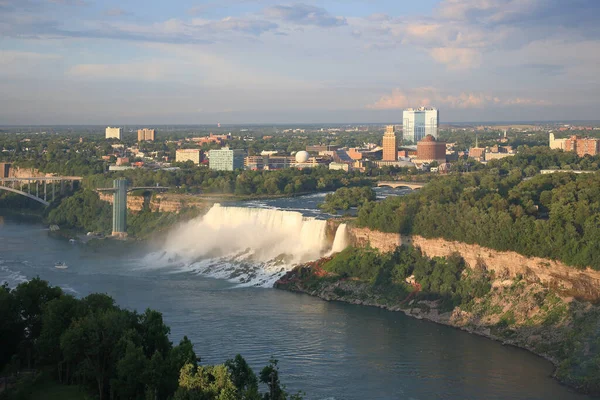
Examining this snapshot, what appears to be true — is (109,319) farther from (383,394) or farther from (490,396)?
(490,396)

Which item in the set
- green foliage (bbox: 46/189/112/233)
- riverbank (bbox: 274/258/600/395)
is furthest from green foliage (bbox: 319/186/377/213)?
green foliage (bbox: 46/189/112/233)

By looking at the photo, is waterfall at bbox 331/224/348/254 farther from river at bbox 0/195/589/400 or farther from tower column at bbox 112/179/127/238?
tower column at bbox 112/179/127/238

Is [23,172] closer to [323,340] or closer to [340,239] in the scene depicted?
[340,239]

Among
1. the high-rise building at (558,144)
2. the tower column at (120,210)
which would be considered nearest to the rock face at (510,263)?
the tower column at (120,210)

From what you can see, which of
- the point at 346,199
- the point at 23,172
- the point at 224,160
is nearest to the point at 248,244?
the point at 346,199

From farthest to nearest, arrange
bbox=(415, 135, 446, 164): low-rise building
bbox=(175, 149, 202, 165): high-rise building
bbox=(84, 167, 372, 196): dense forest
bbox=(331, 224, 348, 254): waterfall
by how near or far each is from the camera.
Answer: bbox=(415, 135, 446, 164): low-rise building
bbox=(175, 149, 202, 165): high-rise building
bbox=(84, 167, 372, 196): dense forest
bbox=(331, 224, 348, 254): waterfall

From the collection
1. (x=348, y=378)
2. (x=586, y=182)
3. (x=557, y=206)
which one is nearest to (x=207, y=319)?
(x=348, y=378)
